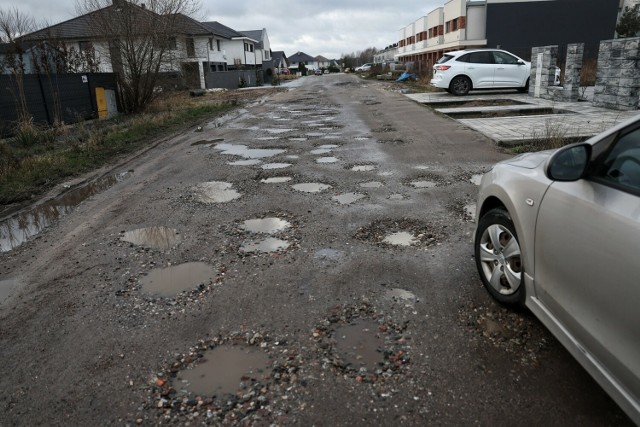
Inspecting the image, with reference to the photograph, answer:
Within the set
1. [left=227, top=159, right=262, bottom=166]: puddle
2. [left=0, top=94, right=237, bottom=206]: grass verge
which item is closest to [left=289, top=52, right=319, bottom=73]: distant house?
[left=0, top=94, right=237, bottom=206]: grass verge

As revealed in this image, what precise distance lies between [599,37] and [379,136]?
40378 millimetres

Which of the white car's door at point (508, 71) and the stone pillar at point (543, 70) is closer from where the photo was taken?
the stone pillar at point (543, 70)

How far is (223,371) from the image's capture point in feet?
Result: 9.98

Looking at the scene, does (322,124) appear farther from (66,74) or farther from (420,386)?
(420,386)

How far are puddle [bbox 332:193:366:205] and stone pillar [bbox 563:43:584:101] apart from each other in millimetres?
12849

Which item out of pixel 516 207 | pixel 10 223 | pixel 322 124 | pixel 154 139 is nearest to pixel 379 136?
pixel 322 124

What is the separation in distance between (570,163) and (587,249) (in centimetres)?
52

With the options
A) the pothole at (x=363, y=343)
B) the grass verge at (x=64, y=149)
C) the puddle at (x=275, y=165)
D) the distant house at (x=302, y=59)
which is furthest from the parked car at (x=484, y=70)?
the distant house at (x=302, y=59)

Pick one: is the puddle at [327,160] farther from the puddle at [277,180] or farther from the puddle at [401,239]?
the puddle at [401,239]

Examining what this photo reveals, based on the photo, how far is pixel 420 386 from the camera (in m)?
2.83

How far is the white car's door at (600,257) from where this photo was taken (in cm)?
210

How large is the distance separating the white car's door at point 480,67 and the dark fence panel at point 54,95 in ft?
47.4

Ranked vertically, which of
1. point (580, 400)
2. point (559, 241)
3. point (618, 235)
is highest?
point (618, 235)

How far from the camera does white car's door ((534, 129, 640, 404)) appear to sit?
2.10m
